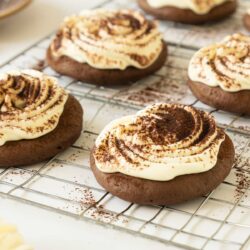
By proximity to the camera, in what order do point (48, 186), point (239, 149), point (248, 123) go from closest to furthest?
point (48, 186) → point (239, 149) → point (248, 123)

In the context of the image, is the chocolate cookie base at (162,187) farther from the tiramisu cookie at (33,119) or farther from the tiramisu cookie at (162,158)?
the tiramisu cookie at (33,119)

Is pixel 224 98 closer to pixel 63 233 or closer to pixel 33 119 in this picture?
pixel 33 119

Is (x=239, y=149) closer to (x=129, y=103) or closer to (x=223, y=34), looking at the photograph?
(x=129, y=103)

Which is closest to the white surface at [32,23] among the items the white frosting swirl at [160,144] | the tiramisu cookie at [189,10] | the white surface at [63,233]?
the tiramisu cookie at [189,10]

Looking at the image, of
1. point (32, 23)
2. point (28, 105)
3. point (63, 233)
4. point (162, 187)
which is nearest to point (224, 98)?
point (162, 187)

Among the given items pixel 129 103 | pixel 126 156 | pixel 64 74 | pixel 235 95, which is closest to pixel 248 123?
pixel 235 95

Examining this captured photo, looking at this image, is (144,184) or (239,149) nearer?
(144,184)
